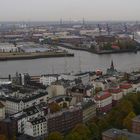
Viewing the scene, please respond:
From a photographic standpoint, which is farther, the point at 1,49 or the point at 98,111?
the point at 1,49

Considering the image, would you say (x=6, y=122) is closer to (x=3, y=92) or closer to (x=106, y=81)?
(x=3, y=92)

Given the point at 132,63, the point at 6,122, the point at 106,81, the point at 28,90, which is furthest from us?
the point at 132,63

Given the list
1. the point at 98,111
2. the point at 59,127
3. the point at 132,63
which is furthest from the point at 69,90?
the point at 132,63

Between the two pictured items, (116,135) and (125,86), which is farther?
(125,86)

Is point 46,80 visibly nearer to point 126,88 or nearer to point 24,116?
point 126,88

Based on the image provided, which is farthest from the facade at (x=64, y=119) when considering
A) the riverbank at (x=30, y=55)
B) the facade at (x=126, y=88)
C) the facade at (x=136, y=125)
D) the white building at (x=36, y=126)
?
the riverbank at (x=30, y=55)

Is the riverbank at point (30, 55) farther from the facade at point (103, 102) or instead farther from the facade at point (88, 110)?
the facade at point (88, 110)

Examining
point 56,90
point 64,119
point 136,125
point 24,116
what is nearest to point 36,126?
point 24,116
